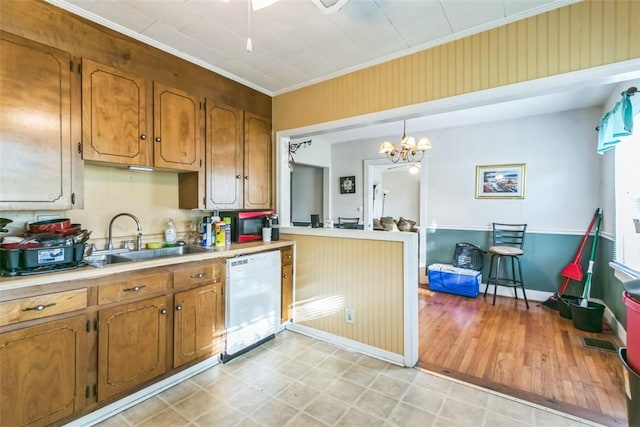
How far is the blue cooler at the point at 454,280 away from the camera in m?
4.14

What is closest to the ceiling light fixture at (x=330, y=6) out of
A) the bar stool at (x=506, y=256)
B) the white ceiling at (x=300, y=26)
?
the white ceiling at (x=300, y=26)

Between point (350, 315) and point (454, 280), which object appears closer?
point (350, 315)

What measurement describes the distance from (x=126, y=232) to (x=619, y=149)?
15.9 ft

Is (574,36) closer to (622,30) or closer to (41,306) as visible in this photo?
(622,30)

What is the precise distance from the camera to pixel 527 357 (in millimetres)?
2516

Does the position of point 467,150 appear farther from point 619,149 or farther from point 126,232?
point 126,232

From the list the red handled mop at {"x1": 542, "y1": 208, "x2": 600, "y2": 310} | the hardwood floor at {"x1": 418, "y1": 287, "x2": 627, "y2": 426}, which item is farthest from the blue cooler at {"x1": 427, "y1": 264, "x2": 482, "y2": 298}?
the red handled mop at {"x1": 542, "y1": 208, "x2": 600, "y2": 310}

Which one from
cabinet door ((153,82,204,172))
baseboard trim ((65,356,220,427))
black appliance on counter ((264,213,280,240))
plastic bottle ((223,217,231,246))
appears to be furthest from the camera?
black appliance on counter ((264,213,280,240))

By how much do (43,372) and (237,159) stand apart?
209 cm

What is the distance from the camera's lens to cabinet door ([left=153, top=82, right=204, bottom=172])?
7.60 ft

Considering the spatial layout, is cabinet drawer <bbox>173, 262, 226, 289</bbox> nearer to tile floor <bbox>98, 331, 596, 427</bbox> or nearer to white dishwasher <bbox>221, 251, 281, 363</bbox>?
white dishwasher <bbox>221, 251, 281, 363</bbox>

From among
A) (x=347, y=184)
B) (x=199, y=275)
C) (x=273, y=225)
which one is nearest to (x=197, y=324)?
(x=199, y=275)

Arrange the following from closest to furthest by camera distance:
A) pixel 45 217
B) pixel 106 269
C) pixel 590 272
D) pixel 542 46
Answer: pixel 106 269 < pixel 542 46 < pixel 45 217 < pixel 590 272

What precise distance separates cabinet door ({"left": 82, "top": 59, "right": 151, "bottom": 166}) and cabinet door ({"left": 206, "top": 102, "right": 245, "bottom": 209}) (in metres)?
0.56
